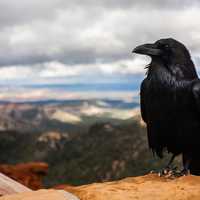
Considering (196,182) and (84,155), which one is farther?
(84,155)

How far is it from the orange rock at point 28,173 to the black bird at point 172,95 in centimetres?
3512

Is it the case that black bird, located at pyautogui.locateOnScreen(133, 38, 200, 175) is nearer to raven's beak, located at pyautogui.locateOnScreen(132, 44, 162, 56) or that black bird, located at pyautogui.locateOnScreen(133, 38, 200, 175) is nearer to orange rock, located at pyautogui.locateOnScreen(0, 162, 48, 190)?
raven's beak, located at pyautogui.locateOnScreen(132, 44, 162, 56)

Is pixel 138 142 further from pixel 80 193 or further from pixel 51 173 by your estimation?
pixel 80 193

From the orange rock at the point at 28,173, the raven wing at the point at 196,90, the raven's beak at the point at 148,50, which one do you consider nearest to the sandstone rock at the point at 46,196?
the raven wing at the point at 196,90

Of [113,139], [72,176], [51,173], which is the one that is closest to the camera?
[72,176]

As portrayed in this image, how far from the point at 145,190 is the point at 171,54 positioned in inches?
128

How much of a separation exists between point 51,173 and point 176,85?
132986 mm

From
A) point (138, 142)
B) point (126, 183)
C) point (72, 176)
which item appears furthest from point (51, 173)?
point (126, 183)

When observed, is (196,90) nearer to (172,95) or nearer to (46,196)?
(172,95)

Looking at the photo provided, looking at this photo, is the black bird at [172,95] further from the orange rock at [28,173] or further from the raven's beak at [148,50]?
the orange rock at [28,173]

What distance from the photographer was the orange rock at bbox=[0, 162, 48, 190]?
1826 inches

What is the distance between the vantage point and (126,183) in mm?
11609

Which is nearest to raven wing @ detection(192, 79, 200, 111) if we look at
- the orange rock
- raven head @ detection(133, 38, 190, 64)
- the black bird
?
the black bird

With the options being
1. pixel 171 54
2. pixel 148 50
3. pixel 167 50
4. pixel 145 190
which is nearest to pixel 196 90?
pixel 171 54
